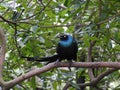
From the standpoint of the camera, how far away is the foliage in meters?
2.13

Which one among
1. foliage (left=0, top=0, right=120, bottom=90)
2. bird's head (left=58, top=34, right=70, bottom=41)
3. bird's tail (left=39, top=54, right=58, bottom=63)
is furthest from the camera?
bird's head (left=58, top=34, right=70, bottom=41)

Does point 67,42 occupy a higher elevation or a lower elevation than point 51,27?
lower

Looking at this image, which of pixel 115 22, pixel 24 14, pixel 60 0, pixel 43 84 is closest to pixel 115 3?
pixel 115 22

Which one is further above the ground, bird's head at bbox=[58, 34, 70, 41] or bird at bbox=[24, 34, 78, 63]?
bird's head at bbox=[58, 34, 70, 41]

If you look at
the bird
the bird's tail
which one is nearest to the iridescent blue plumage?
the bird

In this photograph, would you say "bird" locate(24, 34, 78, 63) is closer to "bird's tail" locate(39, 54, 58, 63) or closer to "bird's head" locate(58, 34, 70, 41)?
"bird's head" locate(58, 34, 70, 41)

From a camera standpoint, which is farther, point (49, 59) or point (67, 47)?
point (67, 47)

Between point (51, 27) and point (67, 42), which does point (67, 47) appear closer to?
point (67, 42)

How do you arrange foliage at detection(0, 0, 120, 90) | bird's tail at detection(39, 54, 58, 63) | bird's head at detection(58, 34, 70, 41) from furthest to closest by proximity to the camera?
bird's head at detection(58, 34, 70, 41) → bird's tail at detection(39, 54, 58, 63) → foliage at detection(0, 0, 120, 90)

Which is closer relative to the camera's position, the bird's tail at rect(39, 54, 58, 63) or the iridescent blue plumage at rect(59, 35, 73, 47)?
the bird's tail at rect(39, 54, 58, 63)

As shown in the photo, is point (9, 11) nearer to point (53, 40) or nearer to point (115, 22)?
point (53, 40)

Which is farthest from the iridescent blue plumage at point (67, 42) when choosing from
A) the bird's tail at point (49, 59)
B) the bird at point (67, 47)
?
the bird's tail at point (49, 59)

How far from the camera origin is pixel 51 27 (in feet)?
7.75

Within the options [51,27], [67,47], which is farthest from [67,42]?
[51,27]
